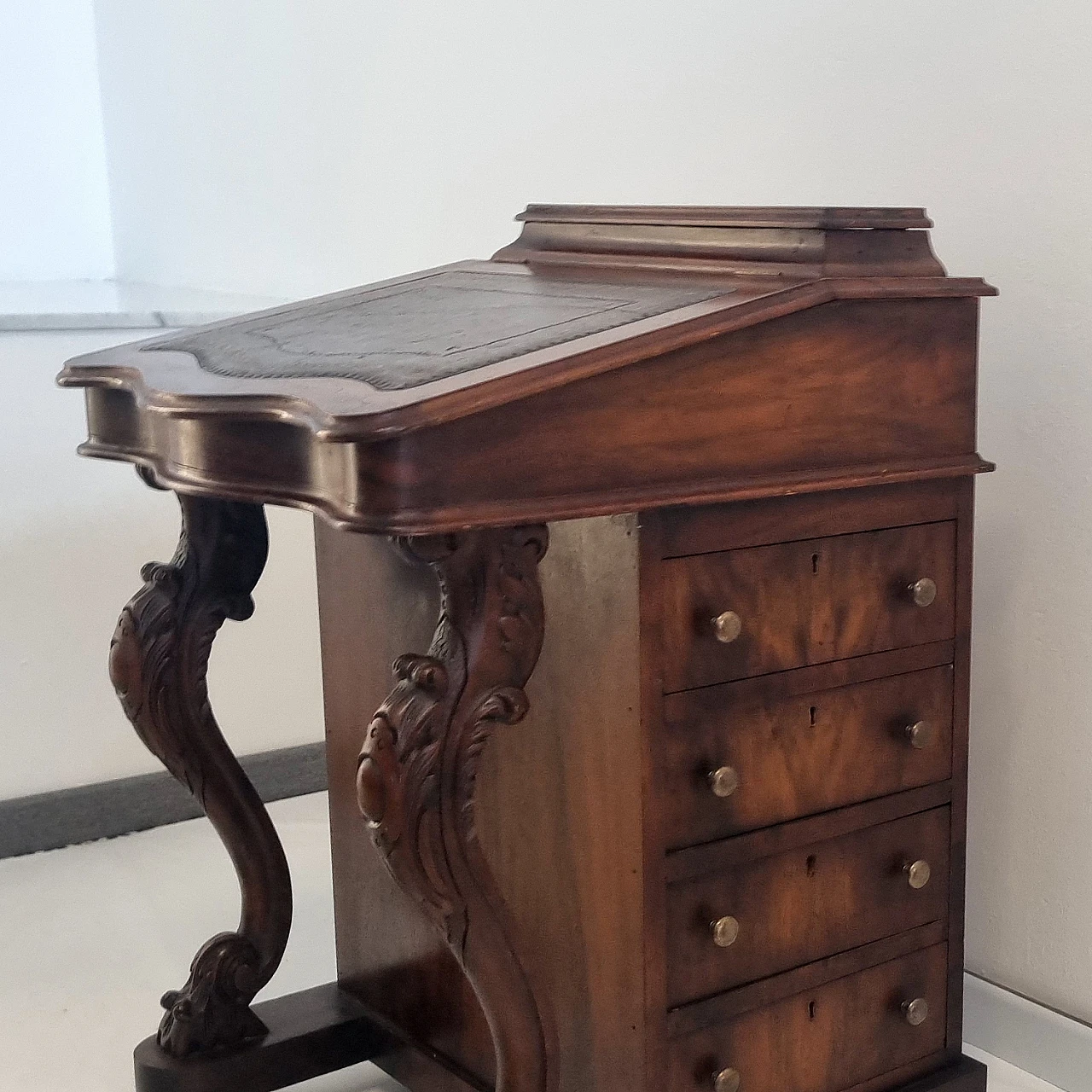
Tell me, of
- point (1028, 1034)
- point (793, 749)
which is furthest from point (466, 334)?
point (1028, 1034)

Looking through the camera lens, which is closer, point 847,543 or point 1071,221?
point 847,543

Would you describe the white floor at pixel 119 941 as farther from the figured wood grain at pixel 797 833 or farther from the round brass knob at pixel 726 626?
the round brass knob at pixel 726 626

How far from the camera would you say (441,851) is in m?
1.35

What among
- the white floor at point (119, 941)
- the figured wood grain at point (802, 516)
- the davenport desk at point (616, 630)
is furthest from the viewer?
the white floor at point (119, 941)

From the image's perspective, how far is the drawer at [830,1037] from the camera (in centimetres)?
153

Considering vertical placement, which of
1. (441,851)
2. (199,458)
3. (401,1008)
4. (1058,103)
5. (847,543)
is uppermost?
(1058,103)

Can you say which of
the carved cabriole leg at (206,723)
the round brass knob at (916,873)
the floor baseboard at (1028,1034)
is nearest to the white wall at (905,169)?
the floor baseboard at (1028,1034)

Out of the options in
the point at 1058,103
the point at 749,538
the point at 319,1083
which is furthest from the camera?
the point at 319,1083

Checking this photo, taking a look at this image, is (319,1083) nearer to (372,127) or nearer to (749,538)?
(749,538)

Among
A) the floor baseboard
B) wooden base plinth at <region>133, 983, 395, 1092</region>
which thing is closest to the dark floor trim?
wooden base plinth at <region>133, 983, 395, 1092</region>

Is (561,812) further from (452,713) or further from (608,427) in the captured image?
(608,427)

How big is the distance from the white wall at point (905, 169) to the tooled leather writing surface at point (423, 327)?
0.57 m

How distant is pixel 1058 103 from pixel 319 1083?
1.57 metres

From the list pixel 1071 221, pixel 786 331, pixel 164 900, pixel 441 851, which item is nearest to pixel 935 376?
pixel 786 331
